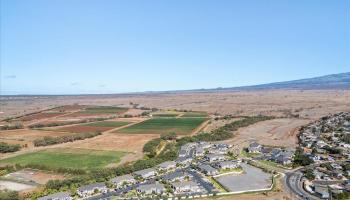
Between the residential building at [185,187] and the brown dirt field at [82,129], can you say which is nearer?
the residential building at [185,187]

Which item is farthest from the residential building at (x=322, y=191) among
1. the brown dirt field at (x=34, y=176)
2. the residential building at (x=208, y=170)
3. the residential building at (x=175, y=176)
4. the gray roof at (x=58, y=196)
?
the brown dirt field at (x=34, y=176)

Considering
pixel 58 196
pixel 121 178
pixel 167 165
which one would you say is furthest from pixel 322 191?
pixel 58 196

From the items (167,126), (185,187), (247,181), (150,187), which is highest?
(167,126)

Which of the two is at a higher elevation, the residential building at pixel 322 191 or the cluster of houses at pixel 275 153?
the cluster of houses at pixel 275 153

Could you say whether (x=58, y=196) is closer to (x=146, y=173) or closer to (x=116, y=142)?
(x=146, y=173)

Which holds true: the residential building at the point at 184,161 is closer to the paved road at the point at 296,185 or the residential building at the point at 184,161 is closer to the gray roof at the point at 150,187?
the gray roof at the point at 150,187

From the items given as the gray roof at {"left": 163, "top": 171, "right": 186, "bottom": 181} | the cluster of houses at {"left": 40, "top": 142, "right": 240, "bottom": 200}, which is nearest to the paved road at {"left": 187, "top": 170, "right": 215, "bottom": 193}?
the cluster of houses at {"left": 40, "top": 142, "right": 240, "bottom": 200}

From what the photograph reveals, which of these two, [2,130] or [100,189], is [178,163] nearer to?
[100,189]
